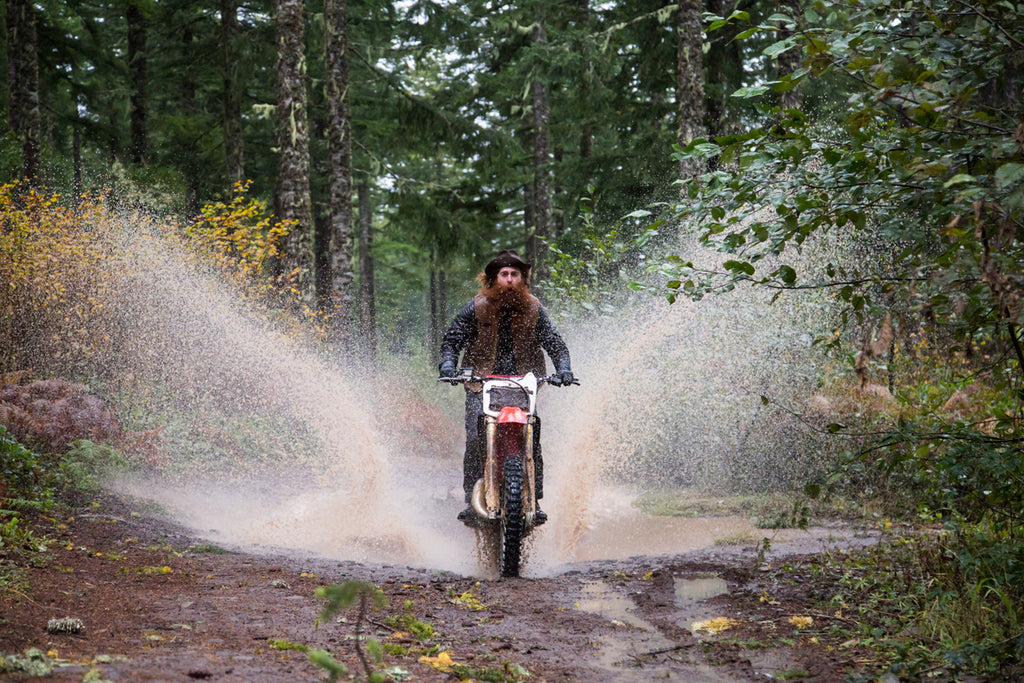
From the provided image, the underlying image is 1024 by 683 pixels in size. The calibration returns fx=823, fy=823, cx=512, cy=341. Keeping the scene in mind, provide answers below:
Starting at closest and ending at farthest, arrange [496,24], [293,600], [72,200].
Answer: [293,600], [72,200], [496,24]

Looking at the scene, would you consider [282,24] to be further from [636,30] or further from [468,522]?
[468,522]

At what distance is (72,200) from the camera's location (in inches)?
547

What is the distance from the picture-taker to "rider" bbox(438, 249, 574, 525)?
24.8 feet

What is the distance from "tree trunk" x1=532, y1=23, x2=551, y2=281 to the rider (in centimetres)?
1338

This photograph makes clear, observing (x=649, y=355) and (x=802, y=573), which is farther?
(x=649, y=355)

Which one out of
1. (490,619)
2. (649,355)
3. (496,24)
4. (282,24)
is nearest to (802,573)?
(490,619)

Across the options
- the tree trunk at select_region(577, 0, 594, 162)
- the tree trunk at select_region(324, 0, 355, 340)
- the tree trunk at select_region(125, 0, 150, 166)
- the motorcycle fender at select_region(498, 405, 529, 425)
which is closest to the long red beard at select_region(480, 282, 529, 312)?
the motorcycle fender at select_region(498, 405, 529, 425)

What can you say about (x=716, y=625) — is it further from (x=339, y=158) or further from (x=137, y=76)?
(x=137, y=76)

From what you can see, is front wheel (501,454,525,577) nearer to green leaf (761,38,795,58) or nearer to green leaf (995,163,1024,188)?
green leaf (761,38,795,58)

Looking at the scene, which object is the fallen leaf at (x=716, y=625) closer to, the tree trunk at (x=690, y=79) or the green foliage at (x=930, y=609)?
the green foliage at (x=930, y=609)

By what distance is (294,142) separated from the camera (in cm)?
1634

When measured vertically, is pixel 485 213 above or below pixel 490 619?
above

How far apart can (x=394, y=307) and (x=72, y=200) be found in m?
43.5

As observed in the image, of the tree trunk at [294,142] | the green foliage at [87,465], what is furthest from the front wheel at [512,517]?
the tree trunk at [294,142]
